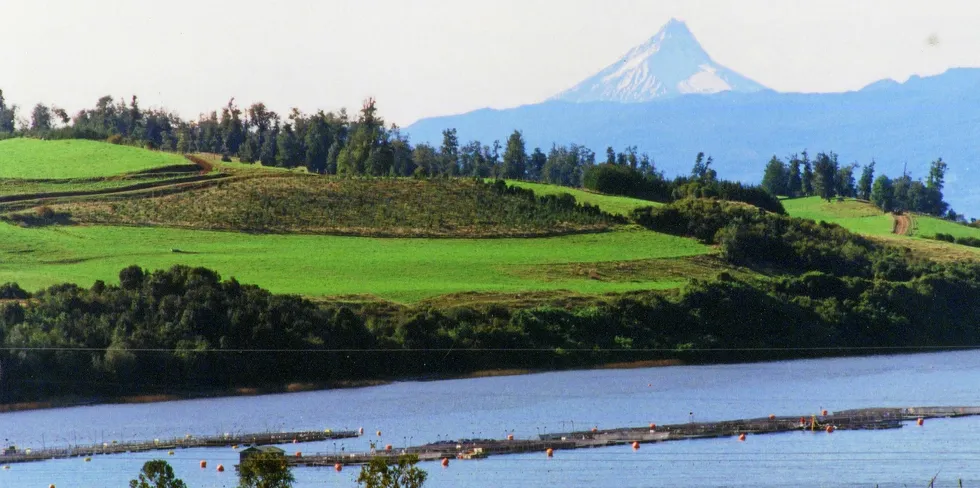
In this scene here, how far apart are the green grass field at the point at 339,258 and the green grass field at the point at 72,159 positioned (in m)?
25.1

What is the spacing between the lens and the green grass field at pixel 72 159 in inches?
5979

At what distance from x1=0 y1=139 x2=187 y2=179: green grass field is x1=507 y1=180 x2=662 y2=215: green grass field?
42.1 metres

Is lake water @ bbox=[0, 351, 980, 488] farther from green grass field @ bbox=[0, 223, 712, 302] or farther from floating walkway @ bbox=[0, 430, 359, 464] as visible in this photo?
green grass field @ bbox=[0, 223, 712, 302]

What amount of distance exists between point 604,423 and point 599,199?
8233 cm

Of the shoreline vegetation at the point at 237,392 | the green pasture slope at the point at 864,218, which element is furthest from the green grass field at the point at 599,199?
the shoreline vegetation at the point at 237,392

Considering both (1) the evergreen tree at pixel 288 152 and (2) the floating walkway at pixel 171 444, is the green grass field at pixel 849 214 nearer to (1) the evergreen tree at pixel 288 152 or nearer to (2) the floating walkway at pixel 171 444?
(1) the evergreen tree at pixel 288 152

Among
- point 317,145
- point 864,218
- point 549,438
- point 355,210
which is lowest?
point 549,438

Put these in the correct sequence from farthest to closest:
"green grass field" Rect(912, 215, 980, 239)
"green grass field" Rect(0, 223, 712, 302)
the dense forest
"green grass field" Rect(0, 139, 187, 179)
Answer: "green grass field" Rect(912, 215, 980, 239) < "green grass field" Rect(0, 139, 187, 179) < "green grass field" Rect(0, 223, 712, 302) < the dense forest

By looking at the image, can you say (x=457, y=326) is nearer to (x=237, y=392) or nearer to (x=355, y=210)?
(x=237, y=392)

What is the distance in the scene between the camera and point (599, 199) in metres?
156

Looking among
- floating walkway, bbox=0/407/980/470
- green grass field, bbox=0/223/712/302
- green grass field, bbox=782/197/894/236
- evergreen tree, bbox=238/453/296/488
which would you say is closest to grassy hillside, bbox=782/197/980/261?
green grass field, bbox=782/197/894/236

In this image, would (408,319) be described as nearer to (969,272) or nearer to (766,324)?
(766,324)

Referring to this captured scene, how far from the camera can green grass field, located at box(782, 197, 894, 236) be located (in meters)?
163

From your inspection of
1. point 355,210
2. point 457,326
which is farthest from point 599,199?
point 457,326
